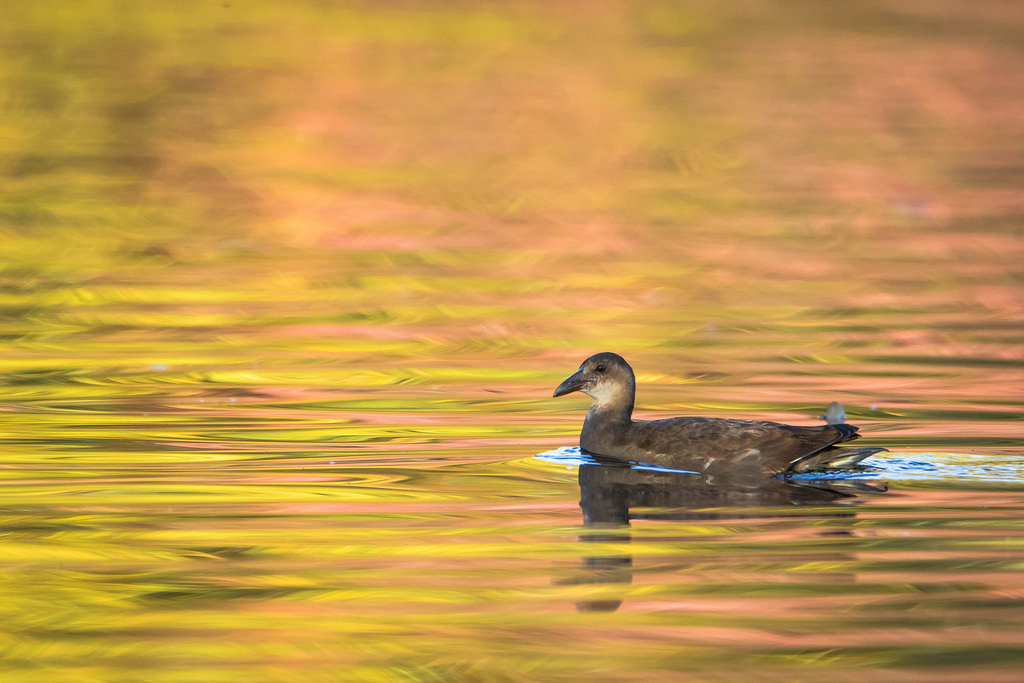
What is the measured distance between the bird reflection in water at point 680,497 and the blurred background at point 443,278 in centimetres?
21

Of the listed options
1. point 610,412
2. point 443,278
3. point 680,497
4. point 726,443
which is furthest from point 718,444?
point 443,278

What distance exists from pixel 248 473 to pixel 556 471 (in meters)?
1.61

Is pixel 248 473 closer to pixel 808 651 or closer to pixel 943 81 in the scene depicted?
pixel 808 651

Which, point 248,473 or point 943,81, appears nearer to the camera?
point 248,473

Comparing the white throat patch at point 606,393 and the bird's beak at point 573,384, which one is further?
the bird's beak at point 573,384

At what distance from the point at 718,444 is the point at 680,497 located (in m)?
0.47

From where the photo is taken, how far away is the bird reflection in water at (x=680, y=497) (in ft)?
25.7

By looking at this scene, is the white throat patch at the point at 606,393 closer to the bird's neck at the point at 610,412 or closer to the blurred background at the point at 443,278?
the bird's neck at the point at 610,412

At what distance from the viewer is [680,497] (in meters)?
8.41

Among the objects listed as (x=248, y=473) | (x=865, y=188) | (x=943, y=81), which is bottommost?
(x=248, y=473)

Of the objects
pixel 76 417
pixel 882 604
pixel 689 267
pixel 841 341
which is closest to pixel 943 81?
pixel 689 267

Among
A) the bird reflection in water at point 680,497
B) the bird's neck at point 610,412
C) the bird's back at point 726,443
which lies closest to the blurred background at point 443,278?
the bird reflection in water at point 680,497

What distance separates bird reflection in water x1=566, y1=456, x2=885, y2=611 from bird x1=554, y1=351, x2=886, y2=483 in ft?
0.23

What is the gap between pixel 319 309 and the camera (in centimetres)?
1401
